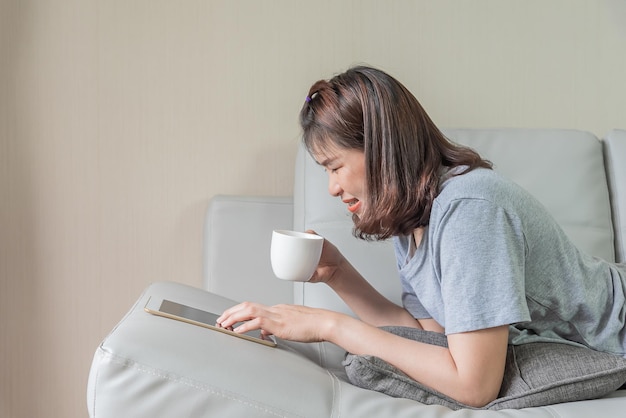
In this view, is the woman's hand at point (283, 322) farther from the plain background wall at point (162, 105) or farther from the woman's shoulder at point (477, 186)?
the plain background wall at point (162, 105)

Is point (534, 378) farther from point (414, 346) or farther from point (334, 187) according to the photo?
point (334, 187)

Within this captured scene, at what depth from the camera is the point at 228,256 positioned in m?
1.76

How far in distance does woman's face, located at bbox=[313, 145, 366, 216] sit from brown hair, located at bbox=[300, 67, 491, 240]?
0.04ft

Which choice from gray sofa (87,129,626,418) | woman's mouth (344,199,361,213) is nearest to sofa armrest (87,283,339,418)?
Answer: gray sofa (87,129,626,418)

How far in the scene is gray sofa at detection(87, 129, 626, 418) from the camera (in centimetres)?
88

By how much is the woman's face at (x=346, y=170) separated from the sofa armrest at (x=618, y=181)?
758mm

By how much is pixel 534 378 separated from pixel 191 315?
53cm

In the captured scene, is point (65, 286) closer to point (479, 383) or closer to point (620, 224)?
point (479, 383)

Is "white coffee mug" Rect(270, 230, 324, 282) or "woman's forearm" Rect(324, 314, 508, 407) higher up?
"white coffee mug" Rect(270, 230, 324, 282)

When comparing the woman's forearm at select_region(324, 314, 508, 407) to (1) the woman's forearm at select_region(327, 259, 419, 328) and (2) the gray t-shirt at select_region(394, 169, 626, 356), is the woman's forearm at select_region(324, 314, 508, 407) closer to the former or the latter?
(2) the gray t-shirt at select_region(394, 169, 626, 356)

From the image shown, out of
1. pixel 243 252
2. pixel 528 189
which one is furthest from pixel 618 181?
pixel 243 252

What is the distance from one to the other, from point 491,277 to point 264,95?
1061 mm

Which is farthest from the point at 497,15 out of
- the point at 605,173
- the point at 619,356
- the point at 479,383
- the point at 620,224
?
the point at 479,383

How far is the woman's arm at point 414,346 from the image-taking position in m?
0.99
